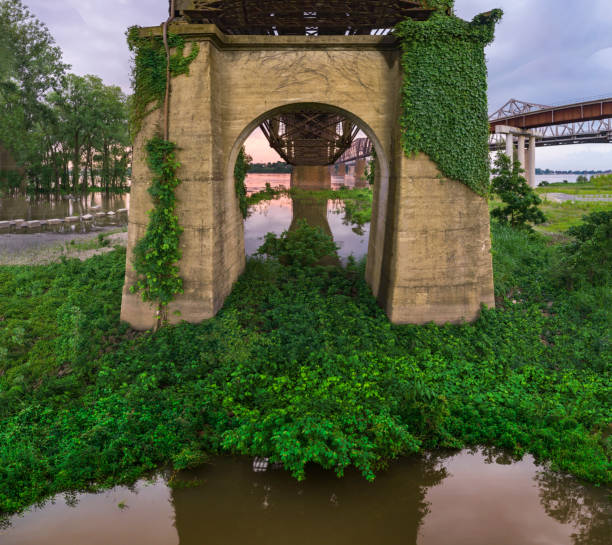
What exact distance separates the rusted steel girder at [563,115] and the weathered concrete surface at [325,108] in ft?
110

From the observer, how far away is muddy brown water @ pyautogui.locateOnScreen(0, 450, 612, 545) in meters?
4.84

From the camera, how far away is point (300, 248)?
1465 cm

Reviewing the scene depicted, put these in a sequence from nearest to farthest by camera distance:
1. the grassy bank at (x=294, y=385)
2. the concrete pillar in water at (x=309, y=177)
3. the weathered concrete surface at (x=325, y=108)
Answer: the grassy bank at (x=294, y=385) → the weathered concrete surface at (x=325, y=108) → the concrete pillar in water at (x=309, y=177)

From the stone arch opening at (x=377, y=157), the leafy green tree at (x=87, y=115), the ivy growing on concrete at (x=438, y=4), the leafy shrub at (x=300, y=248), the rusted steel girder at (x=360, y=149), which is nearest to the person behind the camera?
the ivy growing on concrete at (x=438, y=4)

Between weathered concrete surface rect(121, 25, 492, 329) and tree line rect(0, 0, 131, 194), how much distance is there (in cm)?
3510

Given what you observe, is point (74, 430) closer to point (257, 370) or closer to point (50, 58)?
point (257, 370)

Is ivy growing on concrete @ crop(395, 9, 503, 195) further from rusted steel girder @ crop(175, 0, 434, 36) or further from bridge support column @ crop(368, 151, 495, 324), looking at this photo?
rusted steel girder @ crop(175, 0, 434, 36)

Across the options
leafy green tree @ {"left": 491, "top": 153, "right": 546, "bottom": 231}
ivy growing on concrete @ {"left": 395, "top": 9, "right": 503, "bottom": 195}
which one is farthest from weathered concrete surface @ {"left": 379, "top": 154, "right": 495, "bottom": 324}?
leafy green tree @ {"left": 491, "top": 153, "right": 546, "bottom": 231}

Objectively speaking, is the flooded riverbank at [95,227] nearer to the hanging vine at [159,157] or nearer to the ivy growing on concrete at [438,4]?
the hanging vine at [159,157]

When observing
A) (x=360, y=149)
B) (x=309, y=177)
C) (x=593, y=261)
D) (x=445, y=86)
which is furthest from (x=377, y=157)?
(x=360, y=149)

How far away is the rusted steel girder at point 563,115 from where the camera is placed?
108 feet

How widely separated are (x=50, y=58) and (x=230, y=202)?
125 feet

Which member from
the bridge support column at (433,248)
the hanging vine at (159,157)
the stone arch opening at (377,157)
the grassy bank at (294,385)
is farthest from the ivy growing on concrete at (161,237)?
the bridge support column at (433,248)

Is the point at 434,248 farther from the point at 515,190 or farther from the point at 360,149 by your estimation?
the point at 360,149
